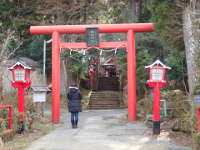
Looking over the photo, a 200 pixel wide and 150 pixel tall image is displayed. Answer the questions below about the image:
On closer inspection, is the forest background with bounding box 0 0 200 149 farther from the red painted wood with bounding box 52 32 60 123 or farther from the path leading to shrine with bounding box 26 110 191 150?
the path leading to shrine with bounding box 26 110 191 150

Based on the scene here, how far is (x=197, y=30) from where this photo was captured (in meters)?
10.1

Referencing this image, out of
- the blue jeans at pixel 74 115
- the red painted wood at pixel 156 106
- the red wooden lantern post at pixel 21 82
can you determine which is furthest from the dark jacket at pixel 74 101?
the red painted wood at pixel 156 106

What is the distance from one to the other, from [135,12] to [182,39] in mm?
9393

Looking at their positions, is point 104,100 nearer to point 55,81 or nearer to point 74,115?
point 55,81

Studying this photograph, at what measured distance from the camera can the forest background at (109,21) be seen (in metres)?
11.1

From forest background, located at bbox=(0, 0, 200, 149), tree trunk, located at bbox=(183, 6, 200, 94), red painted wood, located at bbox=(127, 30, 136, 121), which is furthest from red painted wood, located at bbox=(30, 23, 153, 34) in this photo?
tree trunk, located at bbox=(183, 6, 200, 94)

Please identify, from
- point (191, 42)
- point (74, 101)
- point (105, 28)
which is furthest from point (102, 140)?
point (105, 28)

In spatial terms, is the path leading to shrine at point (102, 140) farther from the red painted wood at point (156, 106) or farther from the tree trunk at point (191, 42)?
the tree trunk at point (191, 42)

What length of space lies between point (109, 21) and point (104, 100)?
6197mm

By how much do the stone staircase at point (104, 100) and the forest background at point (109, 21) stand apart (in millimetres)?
1750

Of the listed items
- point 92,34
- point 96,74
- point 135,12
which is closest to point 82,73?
point 96,74

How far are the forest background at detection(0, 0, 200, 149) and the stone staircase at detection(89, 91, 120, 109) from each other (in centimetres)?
175

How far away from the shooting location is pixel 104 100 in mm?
21688

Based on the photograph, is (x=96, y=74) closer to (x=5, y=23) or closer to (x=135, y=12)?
(x=135, y=12)
